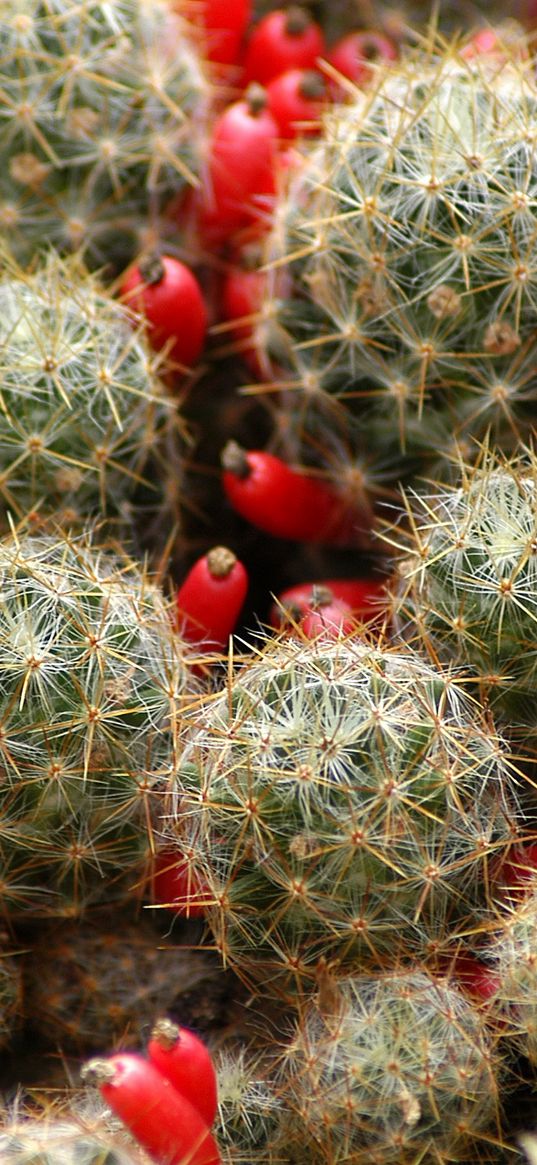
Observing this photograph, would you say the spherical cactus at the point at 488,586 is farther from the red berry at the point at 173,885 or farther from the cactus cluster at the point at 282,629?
the red berry at the point at 173,885

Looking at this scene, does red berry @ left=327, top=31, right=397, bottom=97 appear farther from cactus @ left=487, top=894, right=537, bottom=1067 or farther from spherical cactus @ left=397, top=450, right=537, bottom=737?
cactus @ left=487, top=894, right=537, bottom=1067

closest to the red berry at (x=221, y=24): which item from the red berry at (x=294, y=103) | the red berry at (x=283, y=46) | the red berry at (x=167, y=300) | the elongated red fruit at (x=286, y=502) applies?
the red berry at (x=283, y=46)

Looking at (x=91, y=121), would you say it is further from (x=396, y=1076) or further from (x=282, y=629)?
(x=396, y=1076)

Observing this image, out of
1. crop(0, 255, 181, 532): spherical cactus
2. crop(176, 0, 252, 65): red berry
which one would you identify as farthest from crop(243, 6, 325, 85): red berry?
crop(0, 255, 181, 532): spherical cactus

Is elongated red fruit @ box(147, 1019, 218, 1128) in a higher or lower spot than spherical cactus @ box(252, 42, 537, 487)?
lower

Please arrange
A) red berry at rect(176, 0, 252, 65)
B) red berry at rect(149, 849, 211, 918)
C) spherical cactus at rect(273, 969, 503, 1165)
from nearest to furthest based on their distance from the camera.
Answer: spherical cactus at rect(273, 969, 503, 1165)
red berry at rect(149, 849, 211, 918)
red berry at rect(176, 0, 252, 65)
